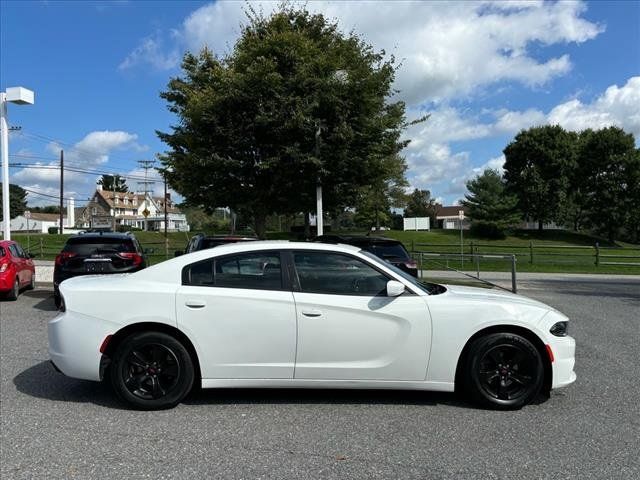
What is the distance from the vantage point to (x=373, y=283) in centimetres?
480

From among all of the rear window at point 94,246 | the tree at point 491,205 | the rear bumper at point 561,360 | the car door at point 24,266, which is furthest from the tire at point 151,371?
the tree at point 491,205

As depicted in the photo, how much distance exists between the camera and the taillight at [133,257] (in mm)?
10539

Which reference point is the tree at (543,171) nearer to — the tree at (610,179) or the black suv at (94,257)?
the tree at (610,179)

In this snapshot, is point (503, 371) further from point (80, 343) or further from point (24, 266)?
point (24, 266)

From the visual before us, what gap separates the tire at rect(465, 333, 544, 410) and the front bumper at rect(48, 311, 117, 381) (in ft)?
10.4

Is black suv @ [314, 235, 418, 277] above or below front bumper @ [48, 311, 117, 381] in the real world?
above

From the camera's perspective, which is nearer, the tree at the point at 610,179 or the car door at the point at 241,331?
the car door at the point at 241,331

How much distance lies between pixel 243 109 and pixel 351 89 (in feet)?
10.0

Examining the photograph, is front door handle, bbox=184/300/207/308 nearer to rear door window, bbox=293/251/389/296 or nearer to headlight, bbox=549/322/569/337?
rear door window, bbox=293/251/389/296

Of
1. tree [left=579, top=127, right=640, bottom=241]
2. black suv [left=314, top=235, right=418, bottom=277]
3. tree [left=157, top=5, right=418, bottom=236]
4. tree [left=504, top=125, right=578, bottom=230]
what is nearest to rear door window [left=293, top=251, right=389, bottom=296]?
black suv [left=314, top=235, right=418, bottom=277]

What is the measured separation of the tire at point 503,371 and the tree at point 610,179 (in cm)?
6098

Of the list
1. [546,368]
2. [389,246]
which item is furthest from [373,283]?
[389,246]

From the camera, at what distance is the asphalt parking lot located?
351 cm

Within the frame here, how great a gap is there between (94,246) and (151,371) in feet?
21.7
